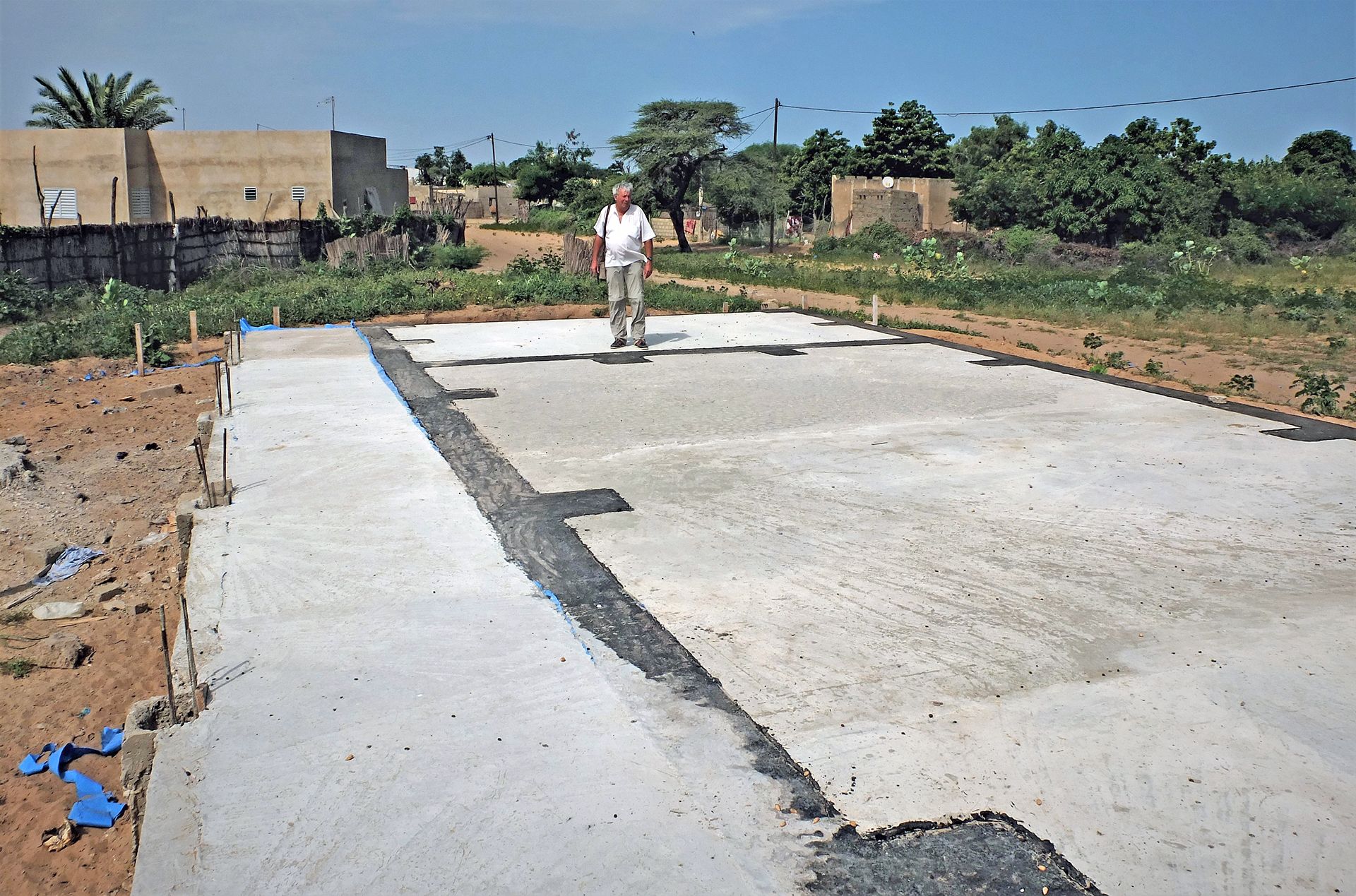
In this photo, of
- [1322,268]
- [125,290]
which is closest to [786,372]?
[125,290]

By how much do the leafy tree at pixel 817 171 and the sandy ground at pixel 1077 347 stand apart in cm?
2859

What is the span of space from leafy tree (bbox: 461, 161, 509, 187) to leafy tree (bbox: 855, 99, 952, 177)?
29.1 metres

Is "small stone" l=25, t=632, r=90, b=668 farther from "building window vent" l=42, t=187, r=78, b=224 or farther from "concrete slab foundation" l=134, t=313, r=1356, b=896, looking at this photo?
"building window vent" l=42, t=187, r=78, b=224

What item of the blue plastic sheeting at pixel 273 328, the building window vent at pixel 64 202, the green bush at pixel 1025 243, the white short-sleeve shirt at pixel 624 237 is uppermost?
the building window vent at pixel 64 202

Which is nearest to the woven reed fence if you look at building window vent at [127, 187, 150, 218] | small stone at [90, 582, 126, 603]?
building window vent at [127, 187, 150, 218]

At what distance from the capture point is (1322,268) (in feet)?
81.1

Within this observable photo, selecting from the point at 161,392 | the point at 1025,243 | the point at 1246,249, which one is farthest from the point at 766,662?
the point at 1246,249

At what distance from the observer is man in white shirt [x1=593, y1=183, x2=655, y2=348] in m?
9.91

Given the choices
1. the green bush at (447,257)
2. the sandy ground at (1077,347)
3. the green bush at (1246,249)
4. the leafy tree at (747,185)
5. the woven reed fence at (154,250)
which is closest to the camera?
the sandy ground at (1077,347)

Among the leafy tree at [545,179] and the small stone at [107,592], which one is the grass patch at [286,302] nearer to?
the small stone at [107,592]

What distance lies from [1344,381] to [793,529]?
880 cm

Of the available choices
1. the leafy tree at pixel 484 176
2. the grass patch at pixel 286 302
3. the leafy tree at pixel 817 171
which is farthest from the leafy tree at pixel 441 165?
the grass patch at pixel 286 302

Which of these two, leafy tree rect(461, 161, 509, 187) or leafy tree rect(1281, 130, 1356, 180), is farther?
leafy tree rect(461, 161, 509, 187)

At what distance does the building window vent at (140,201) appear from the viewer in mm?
28016
